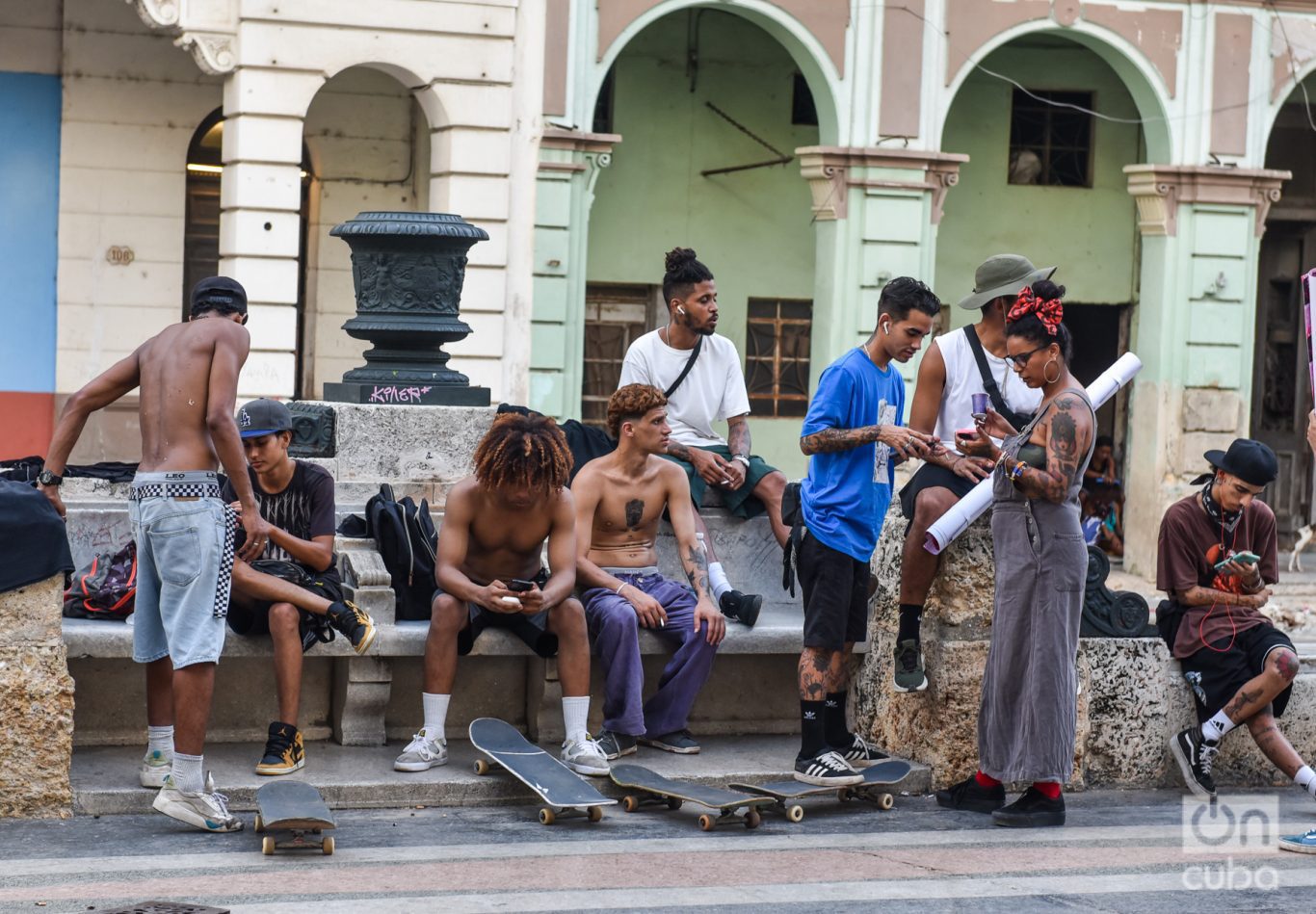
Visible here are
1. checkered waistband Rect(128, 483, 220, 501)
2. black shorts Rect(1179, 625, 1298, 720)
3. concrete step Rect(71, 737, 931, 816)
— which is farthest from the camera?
black shorts Rect(1179, 625, 1298, 720)

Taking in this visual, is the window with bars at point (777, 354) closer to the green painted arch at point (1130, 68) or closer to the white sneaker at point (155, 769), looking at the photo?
the green painted arch at point (1130, 68)

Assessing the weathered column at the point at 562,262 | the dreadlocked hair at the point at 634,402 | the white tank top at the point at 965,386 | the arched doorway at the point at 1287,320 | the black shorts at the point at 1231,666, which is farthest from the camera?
the arched doorway at the point at 1287,320

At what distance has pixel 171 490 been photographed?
701cm

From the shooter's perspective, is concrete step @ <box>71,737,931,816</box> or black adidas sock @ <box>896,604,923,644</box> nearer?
concrete step @ <box>71,737,931,816</box>

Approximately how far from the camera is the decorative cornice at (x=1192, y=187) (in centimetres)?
1973

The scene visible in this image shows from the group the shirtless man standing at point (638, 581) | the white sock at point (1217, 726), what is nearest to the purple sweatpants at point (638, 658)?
the shirtless man standing at point (638, 581)

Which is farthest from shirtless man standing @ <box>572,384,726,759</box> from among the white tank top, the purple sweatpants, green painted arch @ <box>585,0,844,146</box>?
green painted arch @ <box>585,0,844,146</box>

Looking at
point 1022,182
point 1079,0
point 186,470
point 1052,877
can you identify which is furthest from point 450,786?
point 1022,182

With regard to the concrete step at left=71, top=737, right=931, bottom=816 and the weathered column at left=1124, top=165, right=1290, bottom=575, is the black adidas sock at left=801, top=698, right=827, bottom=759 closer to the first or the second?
the concrete step at left=71, top=737, right=931, bottom=816

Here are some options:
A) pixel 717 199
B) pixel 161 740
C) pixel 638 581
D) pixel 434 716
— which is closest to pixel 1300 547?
pixel 717 199

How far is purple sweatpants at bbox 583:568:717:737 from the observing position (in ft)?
26.2

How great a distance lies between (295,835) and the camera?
22.0 ft

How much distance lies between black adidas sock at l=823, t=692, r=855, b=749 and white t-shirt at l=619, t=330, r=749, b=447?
6.06ft

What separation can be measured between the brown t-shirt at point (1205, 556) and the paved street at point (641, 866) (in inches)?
42.8
